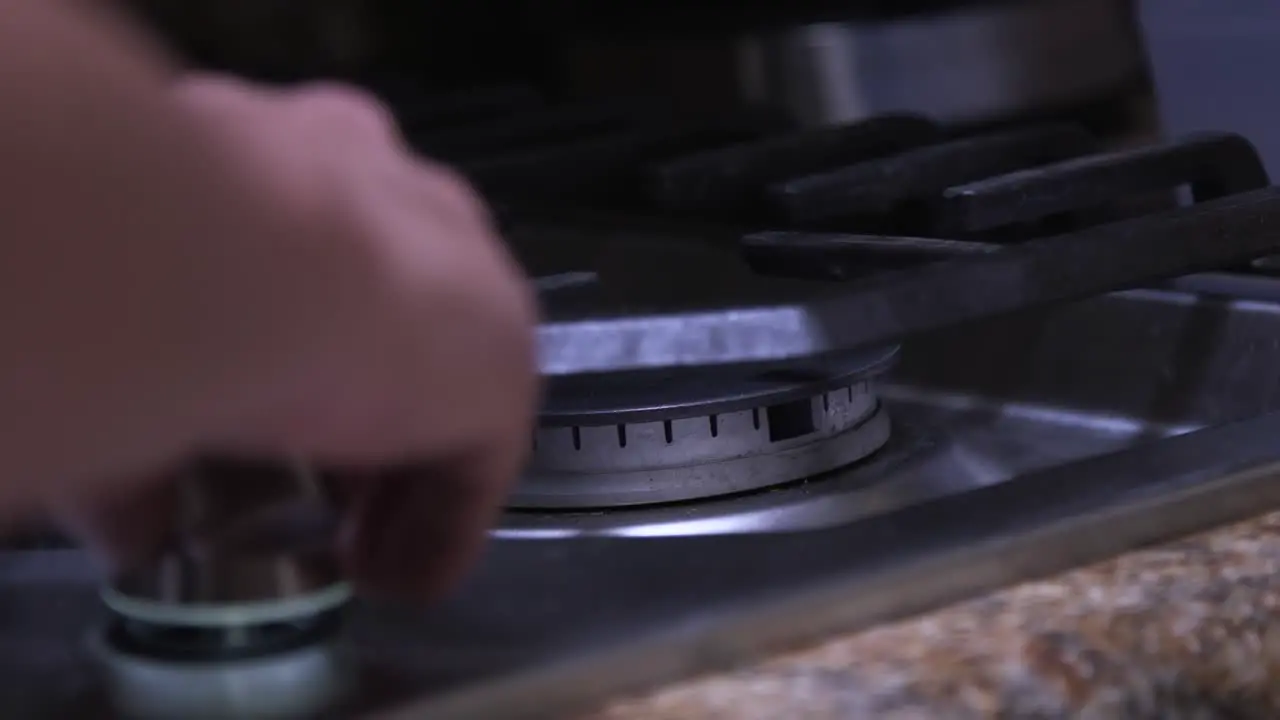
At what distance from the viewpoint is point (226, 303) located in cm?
30

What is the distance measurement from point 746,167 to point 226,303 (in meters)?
0.46

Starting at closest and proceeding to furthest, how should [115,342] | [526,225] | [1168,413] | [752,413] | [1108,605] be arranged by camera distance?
1. [115,342]
2. [1108,605]
3. [752,413]
4. [1168,413]
5. [526,225]

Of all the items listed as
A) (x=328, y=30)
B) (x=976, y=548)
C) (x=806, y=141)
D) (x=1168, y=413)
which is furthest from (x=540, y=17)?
(x=976, y=548)

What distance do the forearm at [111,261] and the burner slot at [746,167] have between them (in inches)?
17.5

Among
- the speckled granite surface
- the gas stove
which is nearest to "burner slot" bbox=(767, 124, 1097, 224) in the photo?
the gas stove

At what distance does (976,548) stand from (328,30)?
648 mm

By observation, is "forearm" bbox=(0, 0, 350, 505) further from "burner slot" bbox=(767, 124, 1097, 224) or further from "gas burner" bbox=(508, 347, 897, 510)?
"burner slot" bbox=(767, 124, 1097, 224)

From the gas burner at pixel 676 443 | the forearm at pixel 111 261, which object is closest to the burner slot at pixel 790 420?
the gas burner at pixel 676 443

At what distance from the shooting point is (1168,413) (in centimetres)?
62

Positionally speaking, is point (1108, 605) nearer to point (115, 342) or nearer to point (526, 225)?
point (115, 342)

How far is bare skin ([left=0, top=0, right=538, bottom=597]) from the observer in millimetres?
278

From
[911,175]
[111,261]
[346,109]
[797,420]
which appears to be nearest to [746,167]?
[911,175]

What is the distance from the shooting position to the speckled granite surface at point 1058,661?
36 centimetres

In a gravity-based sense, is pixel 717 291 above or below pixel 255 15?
below
